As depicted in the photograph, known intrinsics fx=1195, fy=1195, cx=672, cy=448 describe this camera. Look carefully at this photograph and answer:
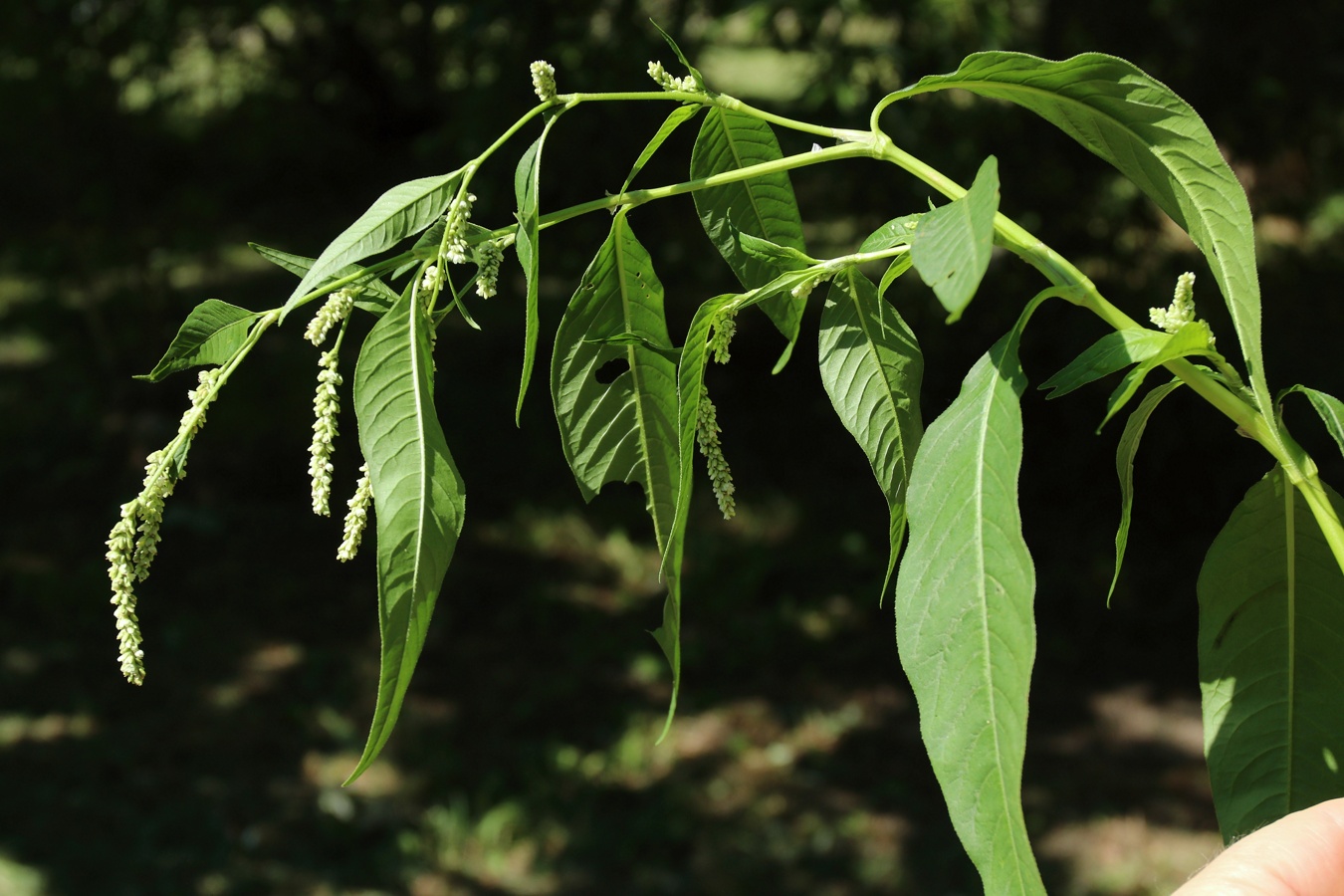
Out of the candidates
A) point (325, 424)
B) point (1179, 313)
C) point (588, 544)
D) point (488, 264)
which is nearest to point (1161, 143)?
point (1179, 313)

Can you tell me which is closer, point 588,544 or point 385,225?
point 385,225

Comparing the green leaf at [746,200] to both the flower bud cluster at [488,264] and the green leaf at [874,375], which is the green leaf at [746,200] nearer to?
the green leaf at [874,375]

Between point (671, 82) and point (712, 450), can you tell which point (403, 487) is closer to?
point (712, 450)

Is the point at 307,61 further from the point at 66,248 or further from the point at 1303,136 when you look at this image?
the point at 1303,136

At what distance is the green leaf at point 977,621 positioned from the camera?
638mm

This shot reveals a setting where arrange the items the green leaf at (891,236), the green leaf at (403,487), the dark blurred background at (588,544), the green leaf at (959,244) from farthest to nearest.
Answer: the dark blurred background at (588,544), the green leaf at (891,236), the green leaf at (403,487), the green leaf at (959,244)

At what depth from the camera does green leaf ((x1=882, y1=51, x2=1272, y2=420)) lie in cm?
72

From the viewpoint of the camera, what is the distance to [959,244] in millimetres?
615

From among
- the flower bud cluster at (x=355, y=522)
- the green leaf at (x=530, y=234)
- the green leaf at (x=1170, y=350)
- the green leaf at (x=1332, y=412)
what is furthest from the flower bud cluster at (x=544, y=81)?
the green leaf at (x=1332, y=412)

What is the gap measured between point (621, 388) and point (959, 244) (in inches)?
11.7

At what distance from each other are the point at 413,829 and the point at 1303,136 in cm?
504

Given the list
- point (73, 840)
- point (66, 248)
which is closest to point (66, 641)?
point (73, 840)

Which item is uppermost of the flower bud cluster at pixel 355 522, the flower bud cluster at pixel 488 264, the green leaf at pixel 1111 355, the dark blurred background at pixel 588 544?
the dark blurred background at pixel 588 544

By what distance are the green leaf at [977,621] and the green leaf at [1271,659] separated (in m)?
0.29
